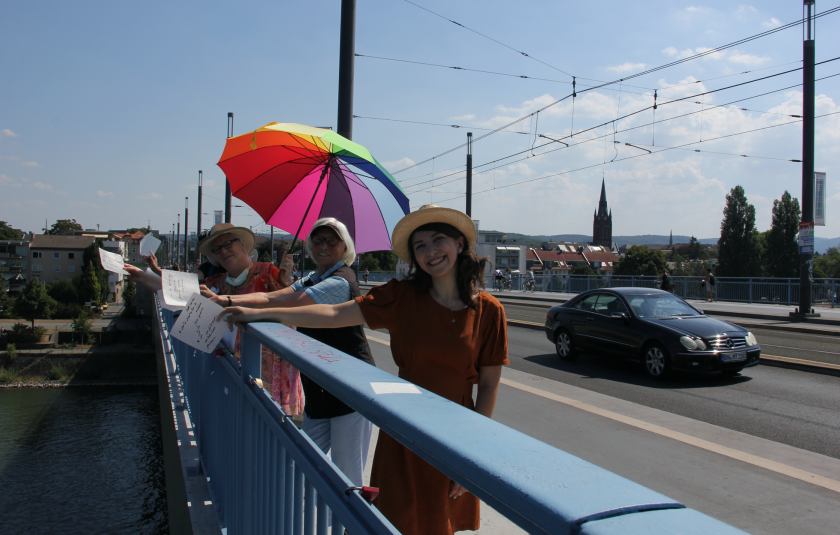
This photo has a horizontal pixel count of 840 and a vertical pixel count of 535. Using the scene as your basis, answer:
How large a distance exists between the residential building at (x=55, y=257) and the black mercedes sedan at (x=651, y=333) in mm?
123167

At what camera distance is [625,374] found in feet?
32.6

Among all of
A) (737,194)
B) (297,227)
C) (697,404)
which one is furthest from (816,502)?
(737,194)

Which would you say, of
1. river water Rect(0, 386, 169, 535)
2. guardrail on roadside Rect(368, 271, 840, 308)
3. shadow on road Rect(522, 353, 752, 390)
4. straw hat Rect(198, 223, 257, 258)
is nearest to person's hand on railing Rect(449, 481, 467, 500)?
straw hat Rect(198, 223, 257, 258)

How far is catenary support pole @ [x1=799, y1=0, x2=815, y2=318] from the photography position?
54.0 feet

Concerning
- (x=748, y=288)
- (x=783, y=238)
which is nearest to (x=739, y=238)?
(x=783, y=238)

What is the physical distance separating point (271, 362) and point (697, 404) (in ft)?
20.8

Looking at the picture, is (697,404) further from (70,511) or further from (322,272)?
(70,511)

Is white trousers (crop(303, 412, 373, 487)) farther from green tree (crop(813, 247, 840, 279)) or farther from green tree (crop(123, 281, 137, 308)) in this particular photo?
green tree (crop(813, 247, 840, 279))

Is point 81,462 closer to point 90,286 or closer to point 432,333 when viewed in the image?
point 432,333

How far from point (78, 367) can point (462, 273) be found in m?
70.5

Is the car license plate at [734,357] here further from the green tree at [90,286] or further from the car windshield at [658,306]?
the green tree at [90,286]

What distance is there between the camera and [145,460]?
37.7m

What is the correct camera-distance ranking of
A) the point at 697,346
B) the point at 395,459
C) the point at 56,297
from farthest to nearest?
the point at 56,297
the point at 697,346
the point at 395,459

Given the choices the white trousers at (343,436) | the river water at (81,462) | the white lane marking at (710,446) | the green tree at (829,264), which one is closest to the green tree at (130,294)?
the river water at (81,462)
